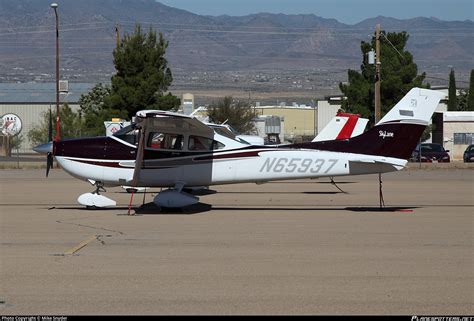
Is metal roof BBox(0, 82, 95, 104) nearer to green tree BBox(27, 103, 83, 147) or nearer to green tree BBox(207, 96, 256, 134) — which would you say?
green tree BBox(27, 103, 83, 147)

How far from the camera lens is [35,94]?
89500 millimetres

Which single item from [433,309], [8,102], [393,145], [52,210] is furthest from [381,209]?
[8,102]

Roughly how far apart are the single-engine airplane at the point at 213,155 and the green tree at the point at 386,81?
35.1 meters

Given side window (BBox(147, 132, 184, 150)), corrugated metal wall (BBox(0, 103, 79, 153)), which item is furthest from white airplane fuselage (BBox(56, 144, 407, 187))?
corrugated metal wall (BBox(0, 103, 79, 153))

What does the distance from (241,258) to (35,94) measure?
264 feet

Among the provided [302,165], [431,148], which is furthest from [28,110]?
[302,165]

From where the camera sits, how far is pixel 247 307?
885cm

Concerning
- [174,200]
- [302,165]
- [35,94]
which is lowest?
[174,200]

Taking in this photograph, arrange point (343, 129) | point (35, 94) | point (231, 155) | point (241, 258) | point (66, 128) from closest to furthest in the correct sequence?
point (241, 258)
point (231, 155)
point (343, 129)
point (66, 128)
point (35, 94)

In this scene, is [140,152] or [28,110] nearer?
[140,152]

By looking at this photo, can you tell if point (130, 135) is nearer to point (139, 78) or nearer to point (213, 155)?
point (213, 155)

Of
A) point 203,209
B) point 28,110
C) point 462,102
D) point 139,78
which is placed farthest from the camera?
point 462,102

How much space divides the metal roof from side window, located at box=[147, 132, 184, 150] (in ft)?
218

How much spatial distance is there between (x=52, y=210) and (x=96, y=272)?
820 cm
